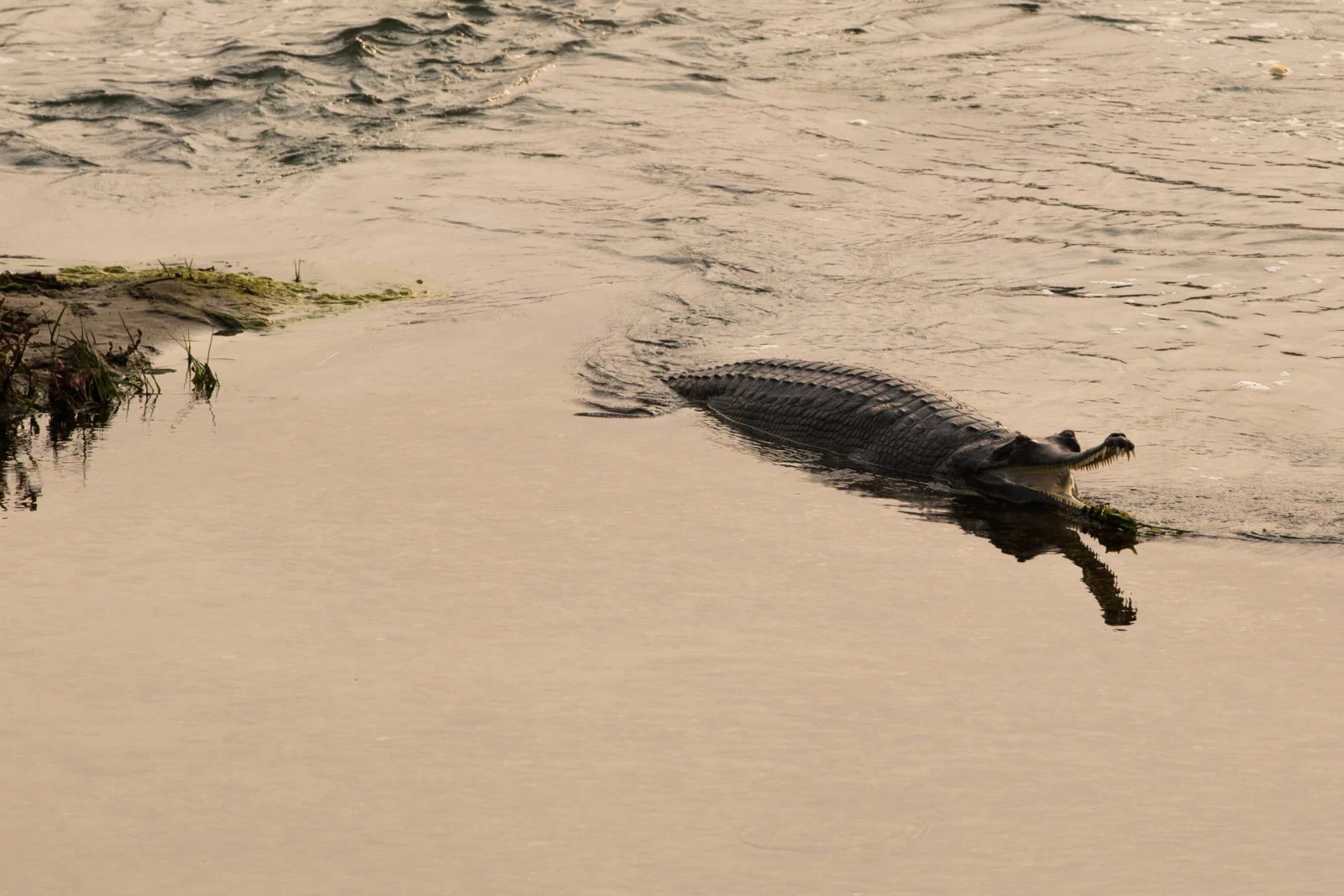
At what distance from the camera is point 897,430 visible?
7289 mm

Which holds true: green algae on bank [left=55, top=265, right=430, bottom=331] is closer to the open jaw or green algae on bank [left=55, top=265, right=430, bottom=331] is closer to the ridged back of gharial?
the ridged back of gharial

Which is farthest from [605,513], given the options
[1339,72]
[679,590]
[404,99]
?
[1339,72]

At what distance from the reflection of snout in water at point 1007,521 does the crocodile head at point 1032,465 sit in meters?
0.07

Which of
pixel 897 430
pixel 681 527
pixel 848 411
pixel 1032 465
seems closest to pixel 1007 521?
pixel 1032 465

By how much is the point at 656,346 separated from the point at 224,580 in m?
3.78

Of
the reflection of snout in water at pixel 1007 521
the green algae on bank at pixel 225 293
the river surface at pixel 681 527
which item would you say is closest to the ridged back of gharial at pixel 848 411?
the reflection of snout in water at pixel 1007 521

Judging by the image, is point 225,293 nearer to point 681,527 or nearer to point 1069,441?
point 681,527

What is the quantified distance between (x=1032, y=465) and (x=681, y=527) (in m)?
1.56

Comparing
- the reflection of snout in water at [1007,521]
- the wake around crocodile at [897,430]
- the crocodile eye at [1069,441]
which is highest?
the crocodile eye at [1069,441]

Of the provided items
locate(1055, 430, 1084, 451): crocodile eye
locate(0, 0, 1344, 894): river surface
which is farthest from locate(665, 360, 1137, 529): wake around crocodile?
locate(0, 0, 1344, 894): river surface

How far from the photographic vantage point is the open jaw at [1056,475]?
642cm

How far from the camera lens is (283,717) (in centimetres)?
456

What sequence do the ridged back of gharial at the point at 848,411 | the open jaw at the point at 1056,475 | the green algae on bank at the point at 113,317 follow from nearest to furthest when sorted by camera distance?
the open jaw at the point at 1056,475
the ridged back of gharial at the point at 848,411
the green algae on bank at the point at 113,317

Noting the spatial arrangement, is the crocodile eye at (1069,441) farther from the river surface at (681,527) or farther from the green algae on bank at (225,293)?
the green algae on bank at (225,293)
